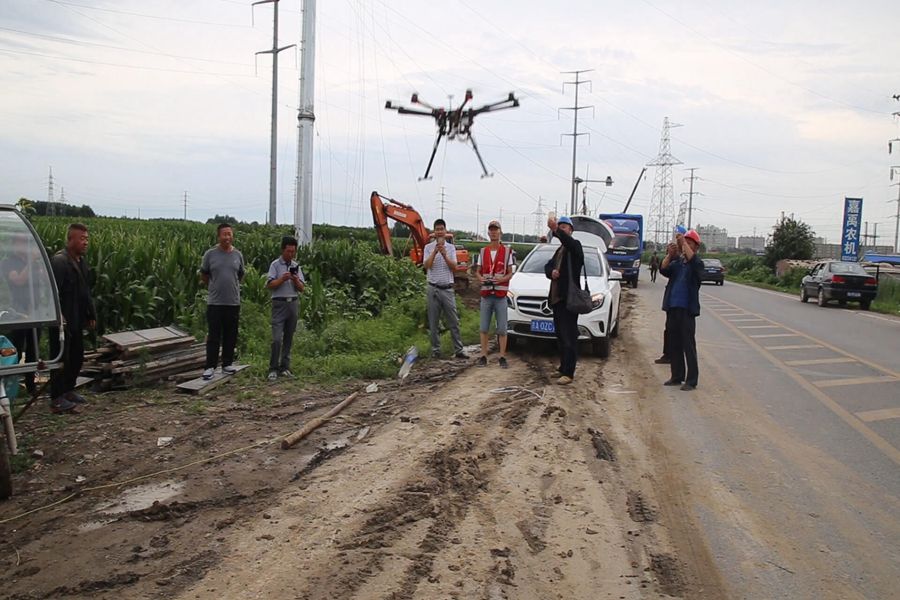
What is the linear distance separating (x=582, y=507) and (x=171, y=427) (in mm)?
4079

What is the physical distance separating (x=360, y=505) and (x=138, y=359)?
5.00 metres

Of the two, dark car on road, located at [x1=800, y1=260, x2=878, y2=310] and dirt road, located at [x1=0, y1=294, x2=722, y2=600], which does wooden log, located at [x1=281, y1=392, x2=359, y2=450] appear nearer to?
dirt road, located at [x1=0, y1=294, x2=722, y2=600]

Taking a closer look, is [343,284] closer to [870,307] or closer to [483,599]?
[483,599]

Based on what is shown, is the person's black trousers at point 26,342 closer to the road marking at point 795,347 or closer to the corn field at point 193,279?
the corn field at point 193,279

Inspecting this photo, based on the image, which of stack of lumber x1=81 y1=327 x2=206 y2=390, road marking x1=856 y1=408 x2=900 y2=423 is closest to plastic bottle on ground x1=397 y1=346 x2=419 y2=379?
stack of lumber x1=81 y1=327 x2=206 y2=390

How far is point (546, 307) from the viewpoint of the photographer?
10844 mm

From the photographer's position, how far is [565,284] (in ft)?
29.5

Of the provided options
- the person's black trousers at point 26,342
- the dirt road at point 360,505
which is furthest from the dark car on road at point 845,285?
the person's black trousers at point 26,342

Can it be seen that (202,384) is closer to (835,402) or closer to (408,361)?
(408,361)

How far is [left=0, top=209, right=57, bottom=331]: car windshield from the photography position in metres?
5.06

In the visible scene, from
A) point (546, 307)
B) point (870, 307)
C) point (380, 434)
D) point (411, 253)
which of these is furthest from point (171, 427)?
point (870, 307)

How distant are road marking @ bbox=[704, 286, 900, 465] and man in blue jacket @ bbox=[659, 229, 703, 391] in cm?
154

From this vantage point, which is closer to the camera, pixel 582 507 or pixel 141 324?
pixel 582 507

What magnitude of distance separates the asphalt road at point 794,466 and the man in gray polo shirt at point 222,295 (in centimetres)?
526
